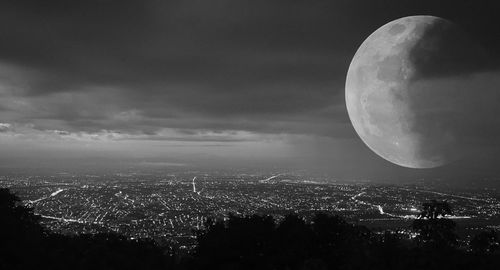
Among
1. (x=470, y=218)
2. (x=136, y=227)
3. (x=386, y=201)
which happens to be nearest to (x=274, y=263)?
(x=136, y=227)

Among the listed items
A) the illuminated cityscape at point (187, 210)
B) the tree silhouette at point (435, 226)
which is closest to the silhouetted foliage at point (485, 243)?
the tree silhouette at point (435, 226)

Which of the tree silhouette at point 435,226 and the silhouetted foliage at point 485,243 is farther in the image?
the tree silhouette at point 435,226

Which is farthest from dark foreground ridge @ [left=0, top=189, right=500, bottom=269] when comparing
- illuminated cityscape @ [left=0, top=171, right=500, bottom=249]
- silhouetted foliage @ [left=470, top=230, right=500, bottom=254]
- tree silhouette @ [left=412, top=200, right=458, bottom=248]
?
illuminated cityscape @ [left=0, top=171, right=500, bottom=249]

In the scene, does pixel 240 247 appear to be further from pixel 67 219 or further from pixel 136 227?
pixel 67 219

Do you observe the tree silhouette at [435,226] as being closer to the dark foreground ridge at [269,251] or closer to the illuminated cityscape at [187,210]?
the dark foreground ridge at [269,251]

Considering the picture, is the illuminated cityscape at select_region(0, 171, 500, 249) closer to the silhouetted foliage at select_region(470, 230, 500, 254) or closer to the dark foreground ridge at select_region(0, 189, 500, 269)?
the dark foreground ridge at select_region(0, 189, 500, 269)

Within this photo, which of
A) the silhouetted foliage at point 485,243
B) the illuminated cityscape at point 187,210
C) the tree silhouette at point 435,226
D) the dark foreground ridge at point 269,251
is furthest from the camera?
the illuminated cityscape at point 187,210

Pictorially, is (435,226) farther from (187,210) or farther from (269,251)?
(187,210)

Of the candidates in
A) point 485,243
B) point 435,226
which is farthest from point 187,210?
point 485,243
